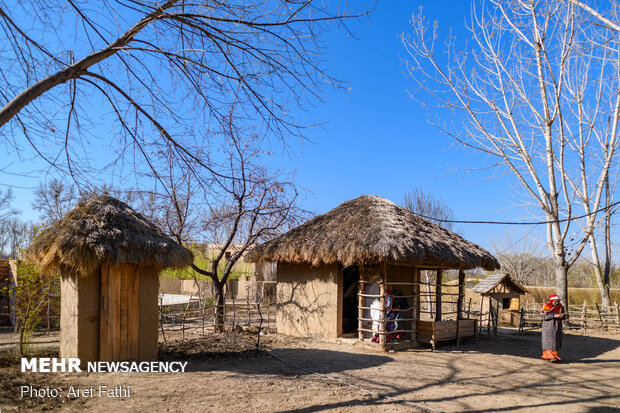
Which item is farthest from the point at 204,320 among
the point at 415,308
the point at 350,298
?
the point at 415,308

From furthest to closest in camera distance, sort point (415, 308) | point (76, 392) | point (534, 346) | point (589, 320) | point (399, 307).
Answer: point (589, 320)
point (534, 346)
point (399, 307)
point (415, 308)
point (76, 392)

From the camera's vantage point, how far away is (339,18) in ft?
12.8

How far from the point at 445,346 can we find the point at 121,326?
763cm

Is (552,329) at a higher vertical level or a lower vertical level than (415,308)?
lower

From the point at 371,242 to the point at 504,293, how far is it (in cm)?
1037

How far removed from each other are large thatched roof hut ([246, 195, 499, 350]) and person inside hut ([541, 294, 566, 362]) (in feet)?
7.12

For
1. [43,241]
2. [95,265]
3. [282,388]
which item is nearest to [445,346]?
[282,388]

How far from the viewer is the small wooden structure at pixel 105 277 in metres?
6.69

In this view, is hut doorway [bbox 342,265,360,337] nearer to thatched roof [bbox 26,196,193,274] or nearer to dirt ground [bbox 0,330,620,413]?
dirt ground [bbox 0,330,620,413]

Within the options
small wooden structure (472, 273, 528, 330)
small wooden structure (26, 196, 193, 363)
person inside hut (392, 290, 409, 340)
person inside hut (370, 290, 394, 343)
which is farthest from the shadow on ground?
small wooden structure (26, 196, 193, 363)

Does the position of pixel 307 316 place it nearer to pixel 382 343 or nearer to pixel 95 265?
pixel 382 343

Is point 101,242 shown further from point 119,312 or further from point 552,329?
point 552,329

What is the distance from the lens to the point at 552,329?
30.5 feet

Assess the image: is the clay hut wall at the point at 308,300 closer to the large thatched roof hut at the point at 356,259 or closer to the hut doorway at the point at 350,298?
the large thatched roof hut at the point at 356,259
